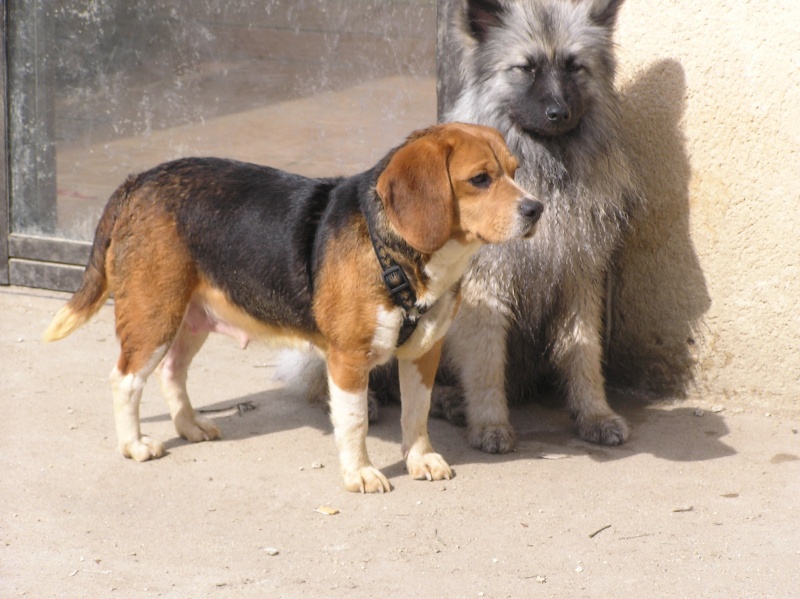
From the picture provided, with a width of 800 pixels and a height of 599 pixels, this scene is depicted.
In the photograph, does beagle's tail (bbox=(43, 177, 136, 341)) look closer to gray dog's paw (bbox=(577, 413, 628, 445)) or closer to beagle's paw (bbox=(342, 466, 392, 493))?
beagle's paw (bbox=(342, 466, 392, 493))

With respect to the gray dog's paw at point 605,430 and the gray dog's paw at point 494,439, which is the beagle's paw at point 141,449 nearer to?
the gray dog's paw at point 494,439

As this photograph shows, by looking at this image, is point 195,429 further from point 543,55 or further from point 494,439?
point 543,55

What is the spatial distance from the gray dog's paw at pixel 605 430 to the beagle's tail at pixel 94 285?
2.16m

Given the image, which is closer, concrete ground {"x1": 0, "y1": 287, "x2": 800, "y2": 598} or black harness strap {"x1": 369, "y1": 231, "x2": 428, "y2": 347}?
concrete ground {"x1": 0, "y1": 287, "x2": 800, "y2": 598}

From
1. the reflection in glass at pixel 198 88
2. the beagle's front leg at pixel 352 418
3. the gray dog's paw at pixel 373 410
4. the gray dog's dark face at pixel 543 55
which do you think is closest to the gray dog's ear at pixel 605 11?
the gray dog's dark face at pixel 543 55

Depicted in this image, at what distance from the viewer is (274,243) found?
4156mm

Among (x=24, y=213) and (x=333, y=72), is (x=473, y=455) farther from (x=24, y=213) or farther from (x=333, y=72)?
(x=24, y=213)

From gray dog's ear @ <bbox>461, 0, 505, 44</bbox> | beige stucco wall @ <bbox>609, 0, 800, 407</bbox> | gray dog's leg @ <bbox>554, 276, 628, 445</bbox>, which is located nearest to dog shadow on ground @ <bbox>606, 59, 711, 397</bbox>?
beige stucco wall @ <bbox>609, 0, 800, 407</bbox>

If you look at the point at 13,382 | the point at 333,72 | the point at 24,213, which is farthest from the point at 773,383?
the point at 24,213

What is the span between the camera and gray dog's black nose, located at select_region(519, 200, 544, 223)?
368 cm

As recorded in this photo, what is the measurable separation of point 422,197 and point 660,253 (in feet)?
5.85

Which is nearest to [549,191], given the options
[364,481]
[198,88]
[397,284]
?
[397,284]

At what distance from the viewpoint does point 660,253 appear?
507 cm

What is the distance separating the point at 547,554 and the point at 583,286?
146cm
